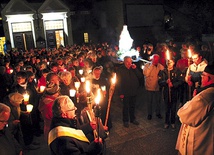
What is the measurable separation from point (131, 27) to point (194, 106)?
72.2 feet

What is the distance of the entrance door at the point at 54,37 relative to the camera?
27070 mm

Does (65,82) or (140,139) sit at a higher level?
(65,82)

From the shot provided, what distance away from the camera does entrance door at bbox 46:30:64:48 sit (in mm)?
27070

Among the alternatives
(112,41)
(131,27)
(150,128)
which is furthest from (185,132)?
(112,41)

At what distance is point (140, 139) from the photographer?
20.0 ft

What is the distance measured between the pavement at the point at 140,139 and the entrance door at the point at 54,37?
21547mm

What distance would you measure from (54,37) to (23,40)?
3.62 m

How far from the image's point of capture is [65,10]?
2650 centimetres

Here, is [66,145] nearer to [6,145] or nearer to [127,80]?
[6,145]

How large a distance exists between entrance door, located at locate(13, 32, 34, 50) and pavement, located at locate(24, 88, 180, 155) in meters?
21.2

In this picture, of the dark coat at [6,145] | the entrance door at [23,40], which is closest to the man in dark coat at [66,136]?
the dark coat at [6,145]

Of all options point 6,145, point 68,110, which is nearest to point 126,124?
point 68,110

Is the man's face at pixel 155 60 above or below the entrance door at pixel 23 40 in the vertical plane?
below

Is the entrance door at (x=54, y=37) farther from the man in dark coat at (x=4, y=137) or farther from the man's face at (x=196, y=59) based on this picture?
the man in dark coat at (x=4, y=137)
